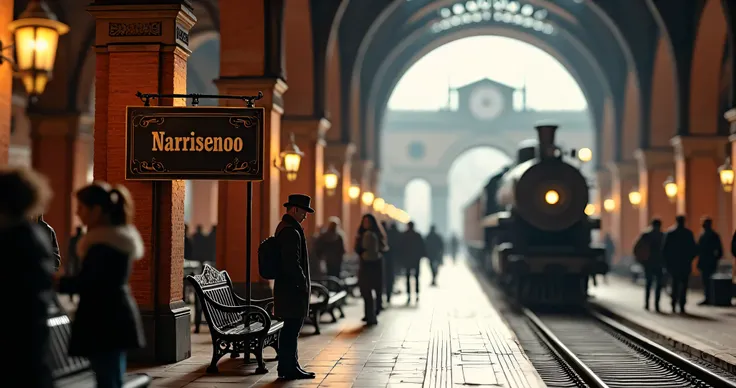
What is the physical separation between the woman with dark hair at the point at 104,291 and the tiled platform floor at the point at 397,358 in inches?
112

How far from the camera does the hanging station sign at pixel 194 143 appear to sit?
9336mm

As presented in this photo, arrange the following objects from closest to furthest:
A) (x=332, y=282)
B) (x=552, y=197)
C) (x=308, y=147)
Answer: (x=332, y=282)
(x=552, y=197)
(x=308, y=147)

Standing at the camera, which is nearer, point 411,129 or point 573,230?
point 573,230

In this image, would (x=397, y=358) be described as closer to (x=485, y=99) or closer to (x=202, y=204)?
(x=202, y=204)

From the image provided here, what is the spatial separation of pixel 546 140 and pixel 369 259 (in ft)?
21.2

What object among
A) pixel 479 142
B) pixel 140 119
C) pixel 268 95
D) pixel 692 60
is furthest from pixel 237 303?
pixel 479 142

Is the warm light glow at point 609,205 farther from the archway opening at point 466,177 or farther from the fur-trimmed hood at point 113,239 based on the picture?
the archway opening at point 466,177

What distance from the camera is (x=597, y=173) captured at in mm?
38344

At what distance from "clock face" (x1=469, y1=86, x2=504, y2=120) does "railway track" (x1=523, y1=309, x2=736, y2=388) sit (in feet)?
158

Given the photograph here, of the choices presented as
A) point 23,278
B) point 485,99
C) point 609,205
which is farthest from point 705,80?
point 485,99

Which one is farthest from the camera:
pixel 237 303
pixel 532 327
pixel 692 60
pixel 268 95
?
pixel 692 60

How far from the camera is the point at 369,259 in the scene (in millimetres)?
14805

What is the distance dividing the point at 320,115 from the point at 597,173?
817 inches

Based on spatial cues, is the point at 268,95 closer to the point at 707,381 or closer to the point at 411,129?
the point at 707,381
